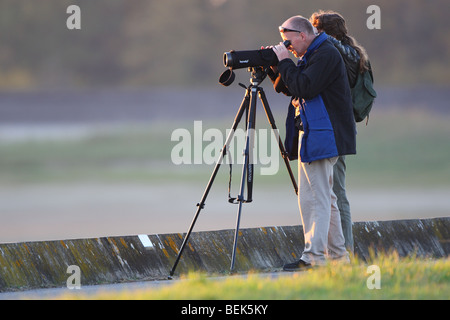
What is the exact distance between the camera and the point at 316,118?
6.31m

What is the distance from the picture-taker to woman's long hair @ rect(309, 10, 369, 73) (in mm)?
6789

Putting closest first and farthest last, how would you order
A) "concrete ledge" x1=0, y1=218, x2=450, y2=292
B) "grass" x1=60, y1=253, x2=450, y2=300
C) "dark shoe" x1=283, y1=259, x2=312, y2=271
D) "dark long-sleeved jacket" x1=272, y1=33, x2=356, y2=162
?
"grass" x1=60, y1=253, x2=450, y2=300
"dark long-sleeved jacket" x1=272, y1=33, x2=356, y2=162
"dark shoe" x1=283, y1=259, x2=312, y2=271
"concrete ledge" x1=0, y1=218, x2=450, y2=292

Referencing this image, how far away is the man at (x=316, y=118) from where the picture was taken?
6262 millimetres

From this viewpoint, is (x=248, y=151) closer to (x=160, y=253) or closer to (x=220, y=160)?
(x=220, y=160)

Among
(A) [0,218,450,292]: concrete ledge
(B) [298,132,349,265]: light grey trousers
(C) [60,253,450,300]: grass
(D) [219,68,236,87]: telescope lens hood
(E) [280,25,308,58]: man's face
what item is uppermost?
(E) [280,25,308,58]: man's face

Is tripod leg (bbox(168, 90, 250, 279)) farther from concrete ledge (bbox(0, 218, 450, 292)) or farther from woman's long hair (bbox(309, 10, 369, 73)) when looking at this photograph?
woman's long hair (bbox(309, 10, 369, 73))

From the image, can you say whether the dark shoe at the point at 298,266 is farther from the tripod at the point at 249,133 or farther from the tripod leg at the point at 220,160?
the tripod leg at the point at 220,160

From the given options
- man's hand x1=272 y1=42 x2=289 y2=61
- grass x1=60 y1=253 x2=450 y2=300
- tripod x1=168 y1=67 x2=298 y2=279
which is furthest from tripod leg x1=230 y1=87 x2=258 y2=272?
grass x1=60 y1=253 x2=450 y2=300

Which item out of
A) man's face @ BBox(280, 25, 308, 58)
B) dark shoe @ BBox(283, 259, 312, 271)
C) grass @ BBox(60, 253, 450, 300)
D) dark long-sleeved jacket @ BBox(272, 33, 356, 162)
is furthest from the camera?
dark shoe @ BBox(283, 259, 312, 271)

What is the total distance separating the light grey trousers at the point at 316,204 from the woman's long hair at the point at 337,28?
84 cm

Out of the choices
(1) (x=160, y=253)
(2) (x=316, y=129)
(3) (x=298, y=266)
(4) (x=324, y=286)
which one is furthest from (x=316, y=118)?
(1) (x=160, y=253)

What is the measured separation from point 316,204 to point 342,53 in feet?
3.67

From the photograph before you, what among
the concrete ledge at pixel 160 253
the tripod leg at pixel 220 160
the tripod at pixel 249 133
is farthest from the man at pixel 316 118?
the concrete ledge at pixel 160 253
